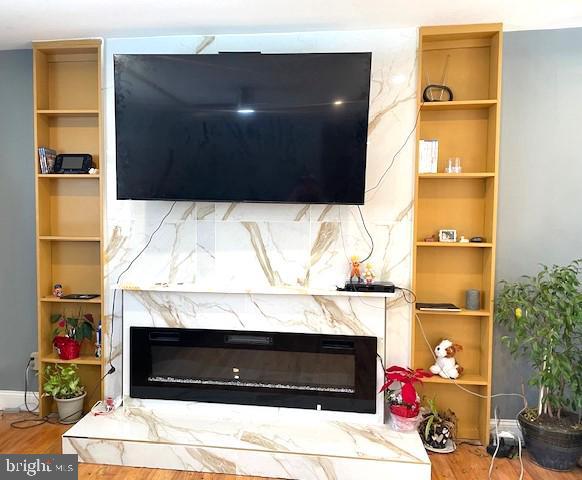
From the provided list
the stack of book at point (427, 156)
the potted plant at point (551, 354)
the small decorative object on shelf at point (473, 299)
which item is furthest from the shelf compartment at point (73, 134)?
the potted plant at point (551, 354)

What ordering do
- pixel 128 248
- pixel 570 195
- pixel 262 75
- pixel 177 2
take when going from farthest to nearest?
pixel 128 248 < pixel 570 195 < pixel 262 75 < pixel 177 2

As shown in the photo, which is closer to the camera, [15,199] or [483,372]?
[483,372]

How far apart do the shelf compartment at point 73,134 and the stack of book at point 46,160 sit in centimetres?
8

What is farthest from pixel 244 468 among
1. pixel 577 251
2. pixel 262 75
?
pixel 577 251

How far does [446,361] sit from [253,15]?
90.1 inches

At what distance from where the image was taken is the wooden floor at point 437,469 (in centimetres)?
228

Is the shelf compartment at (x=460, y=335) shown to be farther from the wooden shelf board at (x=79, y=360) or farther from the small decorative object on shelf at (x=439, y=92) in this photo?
the wooden shelf board at (x=79, y=360)

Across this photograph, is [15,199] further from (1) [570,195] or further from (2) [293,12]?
(1) [570,195]

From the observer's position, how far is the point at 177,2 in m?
2.28

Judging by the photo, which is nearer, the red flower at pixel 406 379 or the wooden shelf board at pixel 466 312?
the red flower at pixel 406 379

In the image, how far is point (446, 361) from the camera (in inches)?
102

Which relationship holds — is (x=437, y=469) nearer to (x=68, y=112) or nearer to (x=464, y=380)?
(x=464, y=380)

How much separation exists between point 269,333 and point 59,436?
56.9 inches

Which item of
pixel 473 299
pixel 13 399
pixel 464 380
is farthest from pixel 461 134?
pixel 13 399
